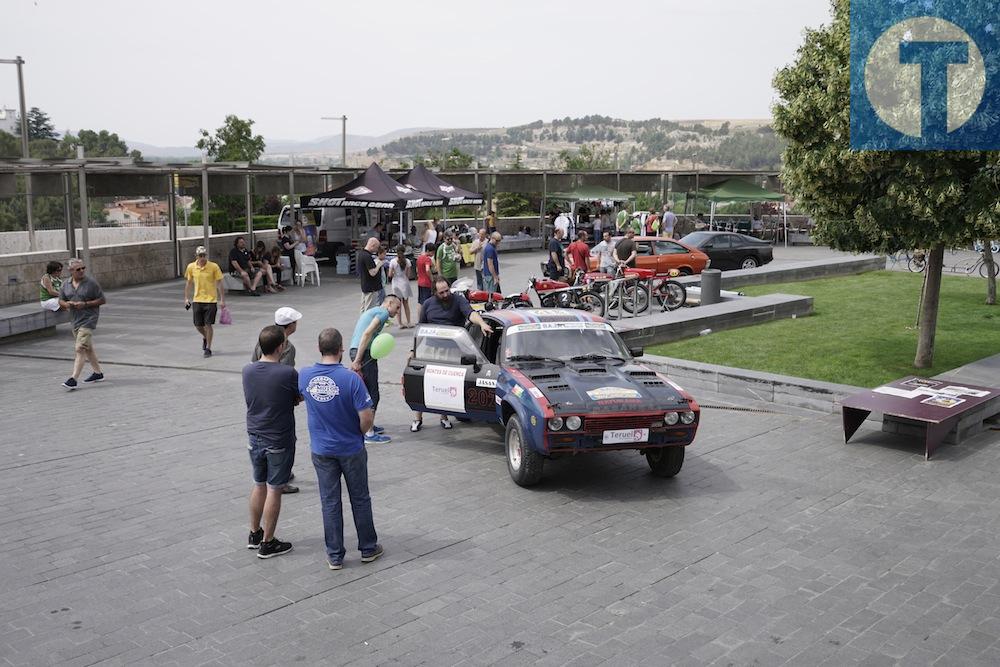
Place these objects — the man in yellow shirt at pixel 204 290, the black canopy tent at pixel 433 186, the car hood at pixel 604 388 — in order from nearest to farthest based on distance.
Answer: the car hood at pixel 604 388 → the man in yellow shirt at pixel 204 290 → the black canopy tent at pixel 433 186

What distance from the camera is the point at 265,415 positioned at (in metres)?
6.97

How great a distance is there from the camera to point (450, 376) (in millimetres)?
10016

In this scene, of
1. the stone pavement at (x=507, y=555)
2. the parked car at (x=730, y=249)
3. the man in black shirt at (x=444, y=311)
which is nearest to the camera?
the stone pavement at (x=507, y=555)

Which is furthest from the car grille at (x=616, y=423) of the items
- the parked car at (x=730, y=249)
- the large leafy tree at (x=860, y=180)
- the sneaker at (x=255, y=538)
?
the parked car at (x=730, y=249)

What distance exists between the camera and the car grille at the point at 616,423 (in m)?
8.41

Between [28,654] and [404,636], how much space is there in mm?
2281

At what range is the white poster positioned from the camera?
32.7 ft

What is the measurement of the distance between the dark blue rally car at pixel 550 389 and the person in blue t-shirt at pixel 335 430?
79.9 inches

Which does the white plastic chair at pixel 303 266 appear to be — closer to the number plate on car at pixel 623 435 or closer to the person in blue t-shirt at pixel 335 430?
the number plate on car at pixel 623 435

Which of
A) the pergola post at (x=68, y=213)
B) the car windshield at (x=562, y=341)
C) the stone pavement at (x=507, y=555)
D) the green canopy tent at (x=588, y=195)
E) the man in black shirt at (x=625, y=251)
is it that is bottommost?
the stone pavement at (x=507, y=555)

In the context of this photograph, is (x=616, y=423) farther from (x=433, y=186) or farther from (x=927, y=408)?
(x=433, y=186)

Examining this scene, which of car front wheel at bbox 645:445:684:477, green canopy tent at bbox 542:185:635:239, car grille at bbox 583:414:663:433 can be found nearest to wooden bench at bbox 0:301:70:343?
car grille at bbox 583:414:663:433

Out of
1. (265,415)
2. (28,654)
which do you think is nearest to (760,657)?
(265,415)

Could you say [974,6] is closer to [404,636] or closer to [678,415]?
[678,415]
